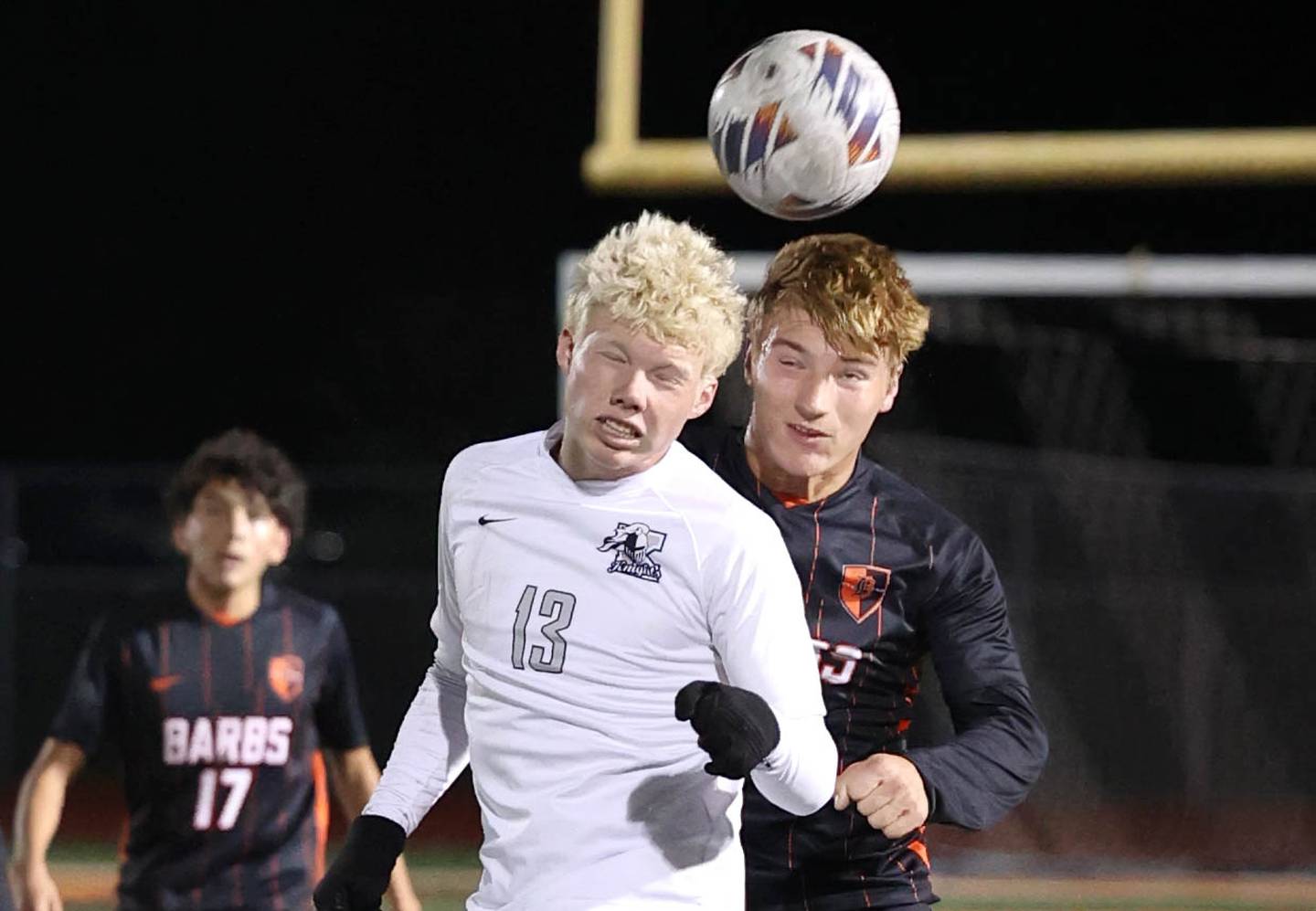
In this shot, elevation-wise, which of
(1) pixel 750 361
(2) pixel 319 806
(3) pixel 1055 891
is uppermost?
(1) pixel 750 361

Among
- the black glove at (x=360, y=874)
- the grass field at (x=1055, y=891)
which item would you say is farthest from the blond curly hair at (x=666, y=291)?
the grass field at (x=1055, y=891)

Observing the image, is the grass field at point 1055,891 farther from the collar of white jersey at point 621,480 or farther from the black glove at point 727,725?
the black glove at point 727,725

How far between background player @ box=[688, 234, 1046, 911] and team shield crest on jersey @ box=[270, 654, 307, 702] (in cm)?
175

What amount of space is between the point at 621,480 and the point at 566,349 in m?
0.22

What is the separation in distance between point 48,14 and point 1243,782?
2091 cm

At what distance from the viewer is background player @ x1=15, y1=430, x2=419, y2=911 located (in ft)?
14.7

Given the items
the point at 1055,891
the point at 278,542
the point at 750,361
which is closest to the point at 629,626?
the point at 750,361

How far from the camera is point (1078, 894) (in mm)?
8133

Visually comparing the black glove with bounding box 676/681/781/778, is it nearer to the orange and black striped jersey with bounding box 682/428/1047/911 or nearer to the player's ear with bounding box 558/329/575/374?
the player's ear with bounding box 558/329/575/374

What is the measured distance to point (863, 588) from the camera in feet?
10.4

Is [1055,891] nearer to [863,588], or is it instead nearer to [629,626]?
[863,588]

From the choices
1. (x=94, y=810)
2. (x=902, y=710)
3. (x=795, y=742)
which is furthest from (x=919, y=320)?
(x=94, y=810)

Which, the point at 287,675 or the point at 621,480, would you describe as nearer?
the point at 621,480

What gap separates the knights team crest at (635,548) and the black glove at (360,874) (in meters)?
0.57
